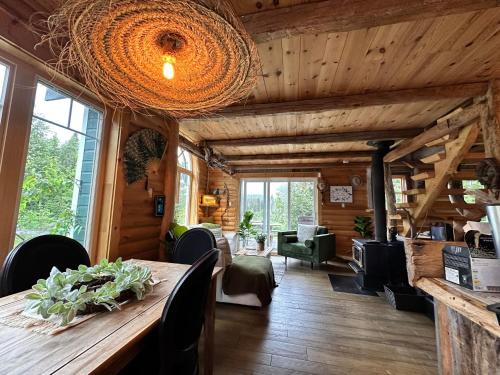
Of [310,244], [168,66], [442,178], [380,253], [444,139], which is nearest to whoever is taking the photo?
[168,66]

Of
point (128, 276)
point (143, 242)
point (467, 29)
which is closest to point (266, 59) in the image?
point (467, 29)

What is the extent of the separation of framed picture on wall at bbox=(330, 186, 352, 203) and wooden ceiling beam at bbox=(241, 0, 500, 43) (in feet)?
15.5

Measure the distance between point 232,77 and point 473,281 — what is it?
1.47 metres

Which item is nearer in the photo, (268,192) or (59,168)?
(59,168)

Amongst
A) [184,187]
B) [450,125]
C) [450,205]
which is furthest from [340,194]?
[184,187]

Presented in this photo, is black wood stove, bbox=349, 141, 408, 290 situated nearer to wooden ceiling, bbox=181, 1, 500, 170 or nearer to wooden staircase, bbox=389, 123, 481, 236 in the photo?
wooden staircase, bbox=389, 123, 481, 236

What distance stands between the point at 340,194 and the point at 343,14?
4.91 m

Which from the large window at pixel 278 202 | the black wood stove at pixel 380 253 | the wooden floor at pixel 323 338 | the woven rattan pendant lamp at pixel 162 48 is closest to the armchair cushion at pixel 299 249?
the black wood stove at pixel 380 253

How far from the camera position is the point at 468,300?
894mm

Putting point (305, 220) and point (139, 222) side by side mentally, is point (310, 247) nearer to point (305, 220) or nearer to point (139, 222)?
point (305, 220)

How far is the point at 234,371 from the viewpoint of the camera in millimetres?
1595

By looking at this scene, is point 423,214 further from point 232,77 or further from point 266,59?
point 232,77

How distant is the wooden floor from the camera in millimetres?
1665

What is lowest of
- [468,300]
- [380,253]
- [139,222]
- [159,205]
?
[380,253]
